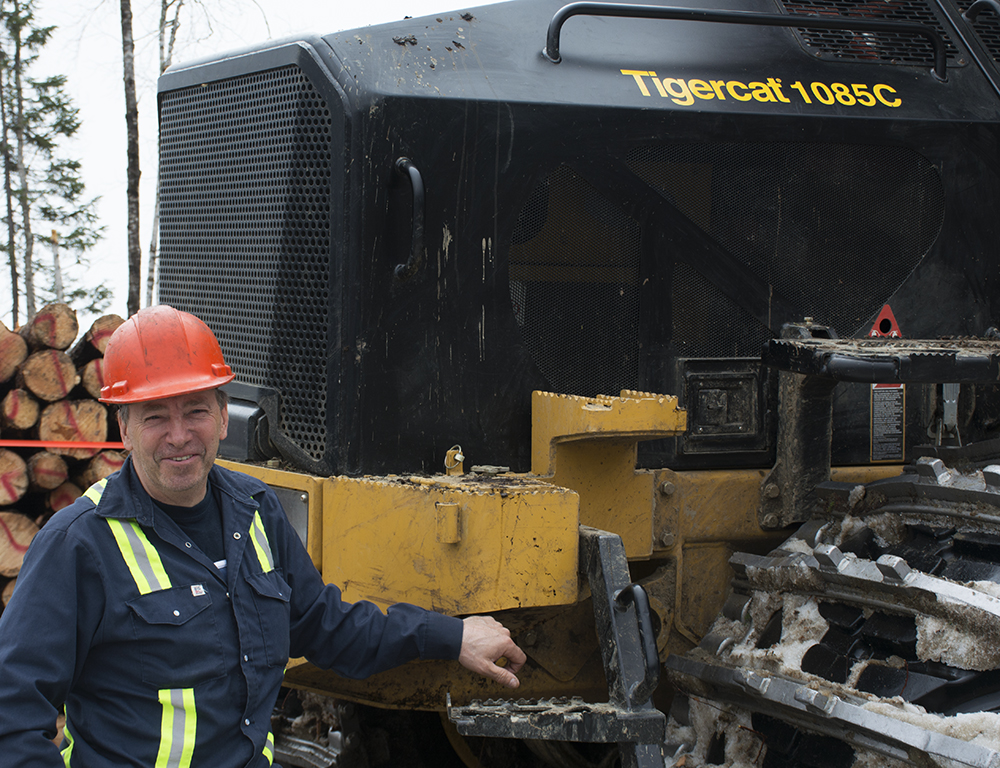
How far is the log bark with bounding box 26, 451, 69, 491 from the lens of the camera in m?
6.26

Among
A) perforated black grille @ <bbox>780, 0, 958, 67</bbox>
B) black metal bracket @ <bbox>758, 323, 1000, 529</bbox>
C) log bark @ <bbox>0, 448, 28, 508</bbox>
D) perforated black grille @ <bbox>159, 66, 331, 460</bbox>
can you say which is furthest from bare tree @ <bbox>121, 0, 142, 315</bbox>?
black metal bracket @ <bbox>758, 323, 1000, 529</bbox>

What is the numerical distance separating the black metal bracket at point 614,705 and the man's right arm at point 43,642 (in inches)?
37.8

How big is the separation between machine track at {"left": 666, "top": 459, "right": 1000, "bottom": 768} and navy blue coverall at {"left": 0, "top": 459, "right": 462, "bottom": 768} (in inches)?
50.5

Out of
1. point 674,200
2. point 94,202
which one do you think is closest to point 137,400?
point 674,200

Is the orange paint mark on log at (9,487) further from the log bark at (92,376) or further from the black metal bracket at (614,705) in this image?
the black metal bracket at (614,705)

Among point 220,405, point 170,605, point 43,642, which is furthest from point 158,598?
point 220,405

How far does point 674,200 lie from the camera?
10.9ft

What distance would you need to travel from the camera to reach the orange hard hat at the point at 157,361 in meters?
2.34

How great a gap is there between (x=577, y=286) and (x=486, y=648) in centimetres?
112

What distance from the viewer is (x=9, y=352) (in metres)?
6.21

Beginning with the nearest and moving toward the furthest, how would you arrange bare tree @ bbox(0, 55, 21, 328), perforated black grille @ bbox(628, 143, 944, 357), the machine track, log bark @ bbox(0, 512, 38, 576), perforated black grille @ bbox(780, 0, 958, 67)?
the machine track < perforated black grille @ bbox(628, 143, 944, 357) < perforated black grille @ bbox(780, 0, 958, 67) < log bark @ bbox(0, 512, 38, 576) < bare tree @ bbox(0, 55, 21, 328)

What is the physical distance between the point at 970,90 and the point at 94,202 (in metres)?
13.8

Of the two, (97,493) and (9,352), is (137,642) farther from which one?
(9,352)

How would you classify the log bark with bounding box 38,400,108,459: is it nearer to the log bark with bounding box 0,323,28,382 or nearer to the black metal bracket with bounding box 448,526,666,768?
the log bark with bounding box 0,323,28,382
